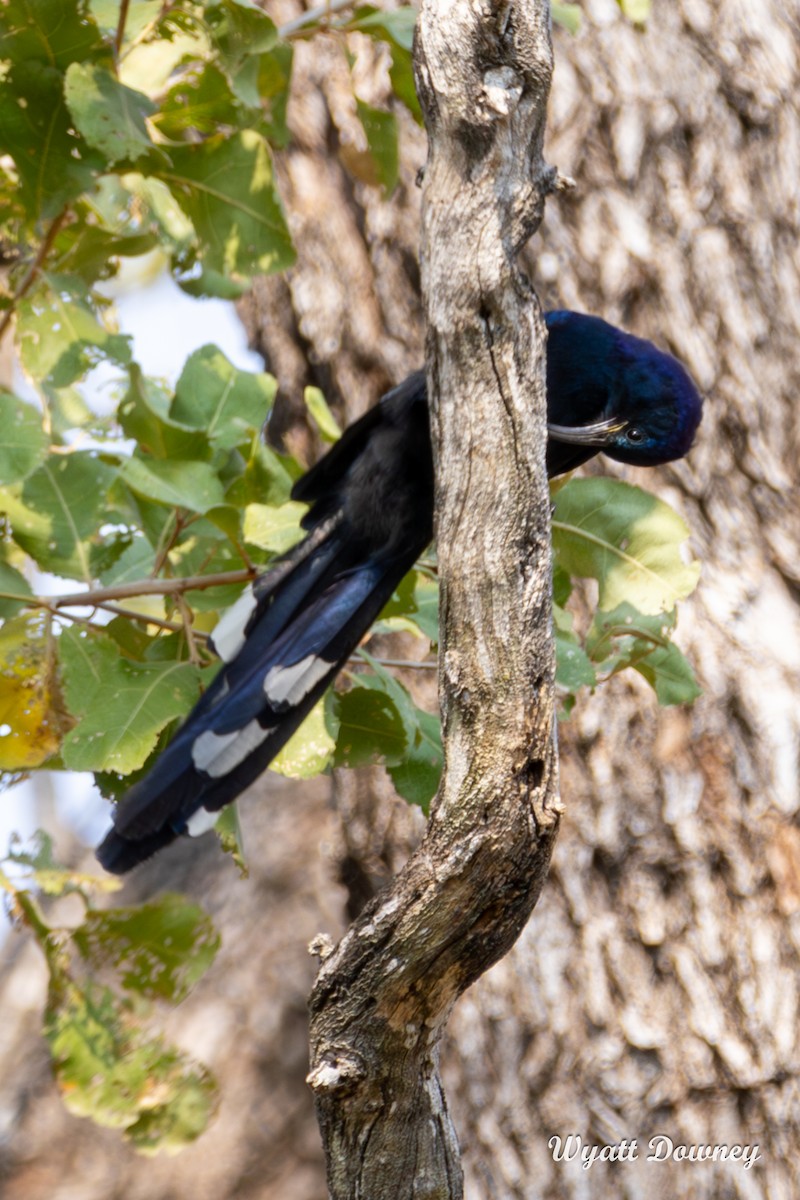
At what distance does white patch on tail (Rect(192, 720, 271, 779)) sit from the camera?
172 cm

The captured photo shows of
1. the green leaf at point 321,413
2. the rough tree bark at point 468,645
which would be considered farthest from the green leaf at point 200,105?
the rough tree bark at point 468,645

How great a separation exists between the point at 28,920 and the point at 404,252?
6.55 feet

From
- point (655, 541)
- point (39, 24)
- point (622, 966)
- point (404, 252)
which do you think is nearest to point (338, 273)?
point (404, 252)

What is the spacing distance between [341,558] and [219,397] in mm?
352

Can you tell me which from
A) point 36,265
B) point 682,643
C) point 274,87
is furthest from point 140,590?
point 682,643

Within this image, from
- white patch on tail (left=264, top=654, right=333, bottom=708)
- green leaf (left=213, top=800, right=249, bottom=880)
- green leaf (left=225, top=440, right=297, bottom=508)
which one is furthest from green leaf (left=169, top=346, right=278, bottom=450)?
green leaf (left=213, top=800, right=249, bottom=880)

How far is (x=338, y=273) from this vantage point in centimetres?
323

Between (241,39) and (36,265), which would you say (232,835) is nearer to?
(36,265)

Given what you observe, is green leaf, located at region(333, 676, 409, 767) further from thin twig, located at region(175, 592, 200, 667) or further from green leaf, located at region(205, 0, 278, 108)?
green leaf, located at region(205, 0, 278, 108)

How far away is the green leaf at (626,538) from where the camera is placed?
1.86 meters

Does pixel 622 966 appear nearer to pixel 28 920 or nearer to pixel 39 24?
pixel 28 920

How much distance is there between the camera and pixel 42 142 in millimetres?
1896

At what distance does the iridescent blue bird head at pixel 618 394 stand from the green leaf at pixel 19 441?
928 mm

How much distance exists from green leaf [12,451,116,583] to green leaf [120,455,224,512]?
0.43 ft
